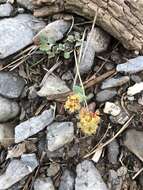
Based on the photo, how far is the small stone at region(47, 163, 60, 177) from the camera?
8.89 feet

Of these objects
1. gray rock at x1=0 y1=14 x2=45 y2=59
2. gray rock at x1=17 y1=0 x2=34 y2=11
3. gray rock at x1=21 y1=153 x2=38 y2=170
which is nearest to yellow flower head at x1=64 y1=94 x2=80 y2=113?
gray rock at x1=21 y1=153 x2=38 y2=170

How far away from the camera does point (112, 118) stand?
2.75 meters

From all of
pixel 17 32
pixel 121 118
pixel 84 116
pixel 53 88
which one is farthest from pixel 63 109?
pixel 17 32

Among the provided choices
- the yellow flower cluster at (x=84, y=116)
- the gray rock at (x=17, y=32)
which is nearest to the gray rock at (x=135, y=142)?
the yellow flower cluster at (x=84, y=116)

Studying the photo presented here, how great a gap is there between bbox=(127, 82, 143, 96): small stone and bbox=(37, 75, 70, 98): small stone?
1.18 ft

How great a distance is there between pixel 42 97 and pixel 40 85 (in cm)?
8

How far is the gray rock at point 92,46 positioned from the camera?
2.85 m

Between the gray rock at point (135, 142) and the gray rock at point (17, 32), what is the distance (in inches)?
33.5

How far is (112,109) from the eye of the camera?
2752 mm

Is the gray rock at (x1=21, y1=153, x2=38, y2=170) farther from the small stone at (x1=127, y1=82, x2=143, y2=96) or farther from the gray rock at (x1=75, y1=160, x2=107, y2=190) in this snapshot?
the small stone at (x1=127, y1=82, x2=143, y2=96)

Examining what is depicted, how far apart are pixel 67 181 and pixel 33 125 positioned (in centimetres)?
38

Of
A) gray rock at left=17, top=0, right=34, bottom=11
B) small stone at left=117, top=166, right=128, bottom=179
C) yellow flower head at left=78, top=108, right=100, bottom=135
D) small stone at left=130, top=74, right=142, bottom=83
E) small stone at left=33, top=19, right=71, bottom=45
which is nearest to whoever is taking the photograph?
yellow flower head at left=78, top=108, right=100, bottom=135

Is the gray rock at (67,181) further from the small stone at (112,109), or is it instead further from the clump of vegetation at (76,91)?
the small stone at (112,109)

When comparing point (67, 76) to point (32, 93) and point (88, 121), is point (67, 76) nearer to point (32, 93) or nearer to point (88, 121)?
point (32, 93)
